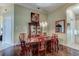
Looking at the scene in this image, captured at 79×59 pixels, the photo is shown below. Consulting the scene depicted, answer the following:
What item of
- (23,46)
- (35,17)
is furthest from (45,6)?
(23,46)

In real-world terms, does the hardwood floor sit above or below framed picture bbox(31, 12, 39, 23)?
below

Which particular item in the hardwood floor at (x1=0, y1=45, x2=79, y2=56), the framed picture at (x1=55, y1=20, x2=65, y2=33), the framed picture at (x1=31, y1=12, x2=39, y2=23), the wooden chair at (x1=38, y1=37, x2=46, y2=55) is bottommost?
the hardwood floor at (x1=0, y1=45, x2=79, y2=56)

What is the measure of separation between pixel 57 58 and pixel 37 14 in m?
0.93

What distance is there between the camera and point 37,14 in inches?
76.4

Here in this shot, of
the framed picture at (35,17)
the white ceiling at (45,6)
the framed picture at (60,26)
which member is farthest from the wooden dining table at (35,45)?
the white ceiling at (45,6)

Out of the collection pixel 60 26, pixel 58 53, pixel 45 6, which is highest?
pixel 45 6

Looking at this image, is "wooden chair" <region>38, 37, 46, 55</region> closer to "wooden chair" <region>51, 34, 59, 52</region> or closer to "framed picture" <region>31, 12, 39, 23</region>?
"wooden chair" <region>51, 34, 59, 52</region>

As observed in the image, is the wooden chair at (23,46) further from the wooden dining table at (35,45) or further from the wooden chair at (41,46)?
the wooden chair at (41,46)

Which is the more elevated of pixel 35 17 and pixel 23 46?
pixel 35 17

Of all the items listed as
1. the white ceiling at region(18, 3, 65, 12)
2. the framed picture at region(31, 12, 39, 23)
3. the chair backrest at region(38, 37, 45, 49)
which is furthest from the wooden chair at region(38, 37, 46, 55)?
the white ceiling at region(18, 3, 65, 12)

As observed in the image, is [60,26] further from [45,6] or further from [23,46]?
[23,46]

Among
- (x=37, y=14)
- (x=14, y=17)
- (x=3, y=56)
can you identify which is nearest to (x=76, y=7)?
(x=37, y=14)

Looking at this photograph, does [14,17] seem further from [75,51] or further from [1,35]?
[75,51]

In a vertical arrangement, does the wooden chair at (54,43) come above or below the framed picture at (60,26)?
below
